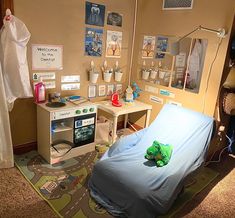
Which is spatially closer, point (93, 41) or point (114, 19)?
point (93, 41)

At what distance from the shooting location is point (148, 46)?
3145 millimetres

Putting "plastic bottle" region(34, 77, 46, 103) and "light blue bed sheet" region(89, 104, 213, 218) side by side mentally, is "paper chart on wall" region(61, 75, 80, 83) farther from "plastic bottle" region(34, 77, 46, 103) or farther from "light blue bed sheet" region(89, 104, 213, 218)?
"light blue bed sheet" region(89, 104, 213, 218)

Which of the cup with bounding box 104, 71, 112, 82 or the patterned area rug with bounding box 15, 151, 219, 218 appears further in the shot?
the cup with bounding box 104, 71, 112, 82

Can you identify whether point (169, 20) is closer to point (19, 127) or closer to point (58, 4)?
point (58, 4)

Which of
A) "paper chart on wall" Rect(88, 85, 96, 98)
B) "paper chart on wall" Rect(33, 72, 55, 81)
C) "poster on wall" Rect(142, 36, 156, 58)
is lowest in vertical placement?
"paper chart on wall" Rect(88, 85, 96, 98)

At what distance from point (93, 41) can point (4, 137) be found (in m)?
1.48

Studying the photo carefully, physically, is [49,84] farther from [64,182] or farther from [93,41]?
[64,182]

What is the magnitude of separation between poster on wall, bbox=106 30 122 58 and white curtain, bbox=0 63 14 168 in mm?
1415

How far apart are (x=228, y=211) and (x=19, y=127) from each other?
7.32ft

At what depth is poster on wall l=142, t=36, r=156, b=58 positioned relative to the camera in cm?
309

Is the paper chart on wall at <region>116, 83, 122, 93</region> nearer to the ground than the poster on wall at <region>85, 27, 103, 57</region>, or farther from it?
nearer to the ground

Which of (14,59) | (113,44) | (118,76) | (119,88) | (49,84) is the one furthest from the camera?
(119,88)

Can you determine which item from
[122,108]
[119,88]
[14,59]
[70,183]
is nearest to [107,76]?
[119,88]

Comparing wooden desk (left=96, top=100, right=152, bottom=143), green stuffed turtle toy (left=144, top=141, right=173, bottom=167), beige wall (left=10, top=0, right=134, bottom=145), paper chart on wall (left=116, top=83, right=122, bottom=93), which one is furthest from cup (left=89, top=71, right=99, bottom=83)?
green stuffed turtle toy (left=144, top=141, right=173, bottom=167)
